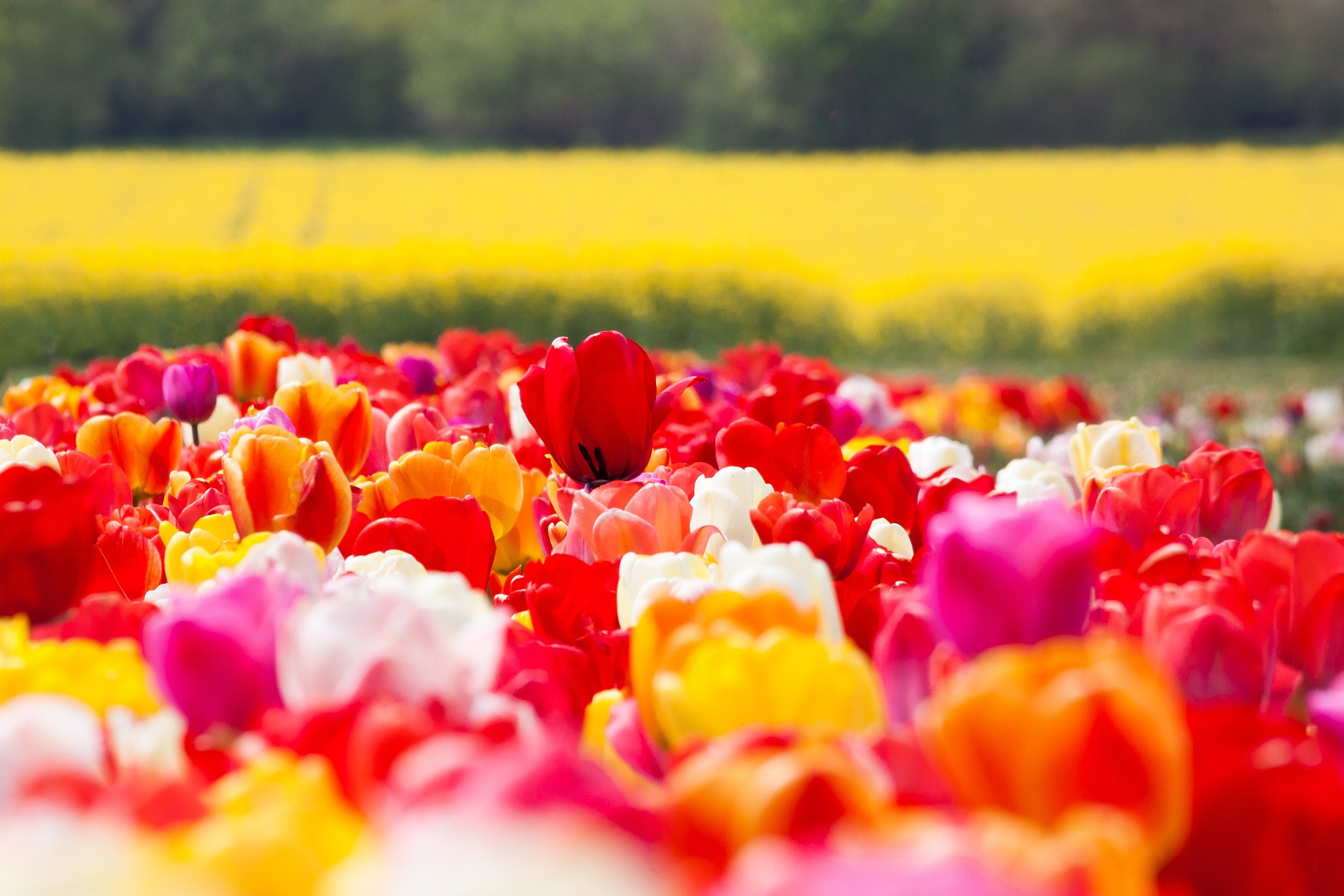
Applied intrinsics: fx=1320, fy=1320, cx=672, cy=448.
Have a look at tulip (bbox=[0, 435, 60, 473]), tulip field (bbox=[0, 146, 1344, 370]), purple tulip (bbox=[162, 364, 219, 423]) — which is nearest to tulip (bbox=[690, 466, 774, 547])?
tulip (bbox=[0, 435, 60, 473])

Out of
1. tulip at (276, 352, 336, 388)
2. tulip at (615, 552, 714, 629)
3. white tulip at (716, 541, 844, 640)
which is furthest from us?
tulip at (276, 352, 336, 388)

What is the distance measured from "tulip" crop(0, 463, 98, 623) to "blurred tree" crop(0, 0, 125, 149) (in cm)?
2905

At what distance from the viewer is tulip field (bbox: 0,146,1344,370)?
38.6ft

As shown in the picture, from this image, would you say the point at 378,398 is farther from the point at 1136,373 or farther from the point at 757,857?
the point at 1136,373

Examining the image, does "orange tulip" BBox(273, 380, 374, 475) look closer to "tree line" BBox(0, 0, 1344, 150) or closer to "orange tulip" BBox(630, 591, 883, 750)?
"orange tulip" BBox(630, 591, 883, 750)

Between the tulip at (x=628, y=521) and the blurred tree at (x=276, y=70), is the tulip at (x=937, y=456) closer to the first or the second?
the tulip at (x=628, y=521)

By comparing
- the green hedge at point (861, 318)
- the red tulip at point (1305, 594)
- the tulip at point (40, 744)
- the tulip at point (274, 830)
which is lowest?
the green hedge at point (861, 318)

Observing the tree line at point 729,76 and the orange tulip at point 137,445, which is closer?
the orange tulip at point 137,445

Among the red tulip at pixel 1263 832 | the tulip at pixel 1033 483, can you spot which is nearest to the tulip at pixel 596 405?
the tulip at pixel 1033 483

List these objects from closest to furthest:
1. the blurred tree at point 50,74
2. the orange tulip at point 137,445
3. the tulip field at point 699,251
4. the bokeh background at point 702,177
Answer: the orange tulip at point 137,445 < the tulip field at point 699,251 < the bokeh background at point 702,177 < the blurred tree at point 50,74

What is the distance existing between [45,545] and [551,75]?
1153 inches

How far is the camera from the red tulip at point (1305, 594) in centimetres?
61

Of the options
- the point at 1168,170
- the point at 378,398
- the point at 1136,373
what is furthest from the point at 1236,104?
the point at 378,398

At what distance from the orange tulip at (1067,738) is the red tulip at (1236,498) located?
0.65 m
